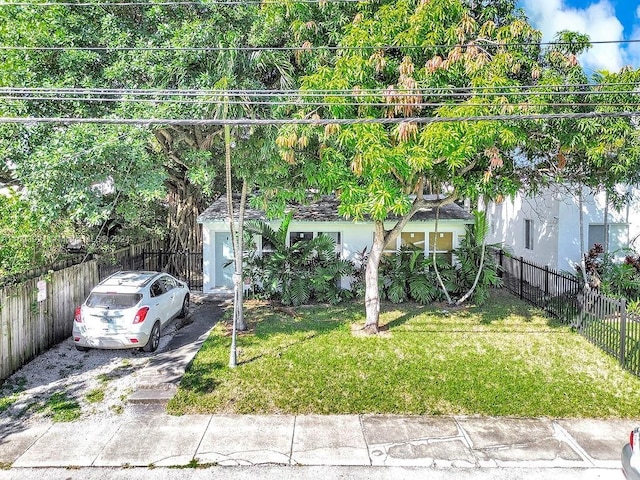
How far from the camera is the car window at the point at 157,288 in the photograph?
35.5 feet

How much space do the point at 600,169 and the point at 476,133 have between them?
184 inches

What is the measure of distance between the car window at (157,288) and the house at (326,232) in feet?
14.5

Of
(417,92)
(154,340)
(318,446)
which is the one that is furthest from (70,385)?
(417,92)

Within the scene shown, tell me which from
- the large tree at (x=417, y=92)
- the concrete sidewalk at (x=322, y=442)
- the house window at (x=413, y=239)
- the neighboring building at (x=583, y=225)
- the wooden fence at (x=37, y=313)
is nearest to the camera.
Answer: the concrete sidewalk at (x=322, y=442)

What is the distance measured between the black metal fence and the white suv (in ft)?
33.9

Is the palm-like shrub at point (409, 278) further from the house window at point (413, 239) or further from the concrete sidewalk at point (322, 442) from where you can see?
the concrete sidewalk at point (322, 442)

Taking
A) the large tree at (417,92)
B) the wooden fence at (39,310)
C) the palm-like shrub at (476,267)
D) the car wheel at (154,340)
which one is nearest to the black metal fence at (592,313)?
the palm-like shrub at (476,267)

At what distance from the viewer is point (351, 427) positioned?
7223 mm

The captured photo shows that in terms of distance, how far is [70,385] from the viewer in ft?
28.6

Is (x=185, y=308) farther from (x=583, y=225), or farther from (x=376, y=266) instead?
(x=583, y=225)

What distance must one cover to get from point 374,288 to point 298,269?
349 cm

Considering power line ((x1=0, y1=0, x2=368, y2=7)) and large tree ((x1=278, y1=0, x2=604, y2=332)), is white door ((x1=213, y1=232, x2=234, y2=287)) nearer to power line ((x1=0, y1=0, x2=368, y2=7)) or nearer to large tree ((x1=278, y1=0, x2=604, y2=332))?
large tree ((x1=278, y1=0, x2=604, y2=332))

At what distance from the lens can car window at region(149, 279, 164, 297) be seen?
426 inches

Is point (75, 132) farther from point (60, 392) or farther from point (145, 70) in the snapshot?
point (60, 392)
